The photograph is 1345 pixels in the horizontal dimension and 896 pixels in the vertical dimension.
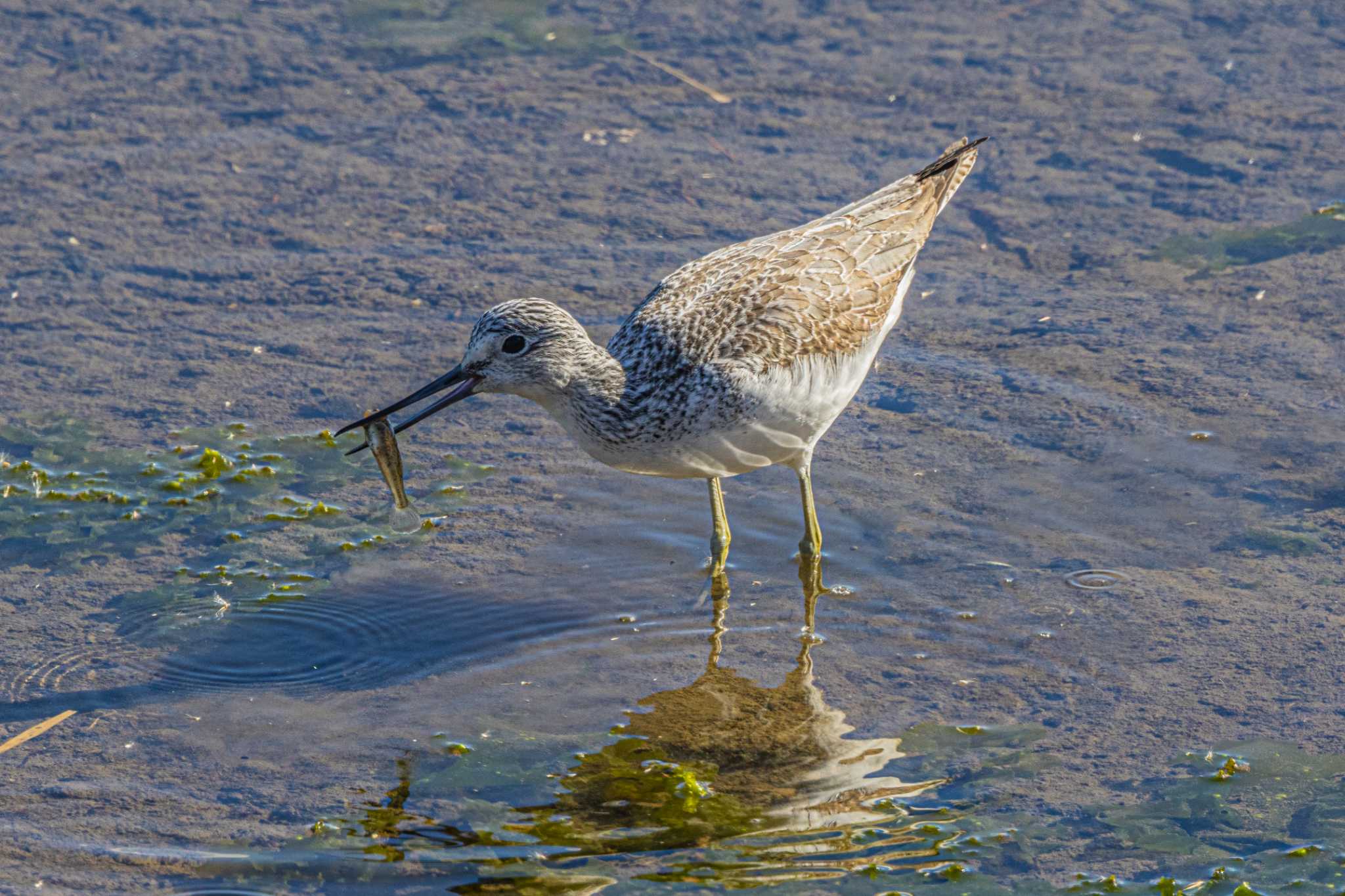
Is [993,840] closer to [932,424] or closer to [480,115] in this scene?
[932,424]

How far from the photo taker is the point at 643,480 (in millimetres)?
8445

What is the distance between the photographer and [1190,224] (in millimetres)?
10016

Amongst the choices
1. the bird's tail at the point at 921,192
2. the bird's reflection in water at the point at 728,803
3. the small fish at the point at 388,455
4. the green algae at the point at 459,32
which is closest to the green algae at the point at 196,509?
the small fish at the point at 388,455

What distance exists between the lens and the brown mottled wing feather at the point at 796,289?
6992 mm

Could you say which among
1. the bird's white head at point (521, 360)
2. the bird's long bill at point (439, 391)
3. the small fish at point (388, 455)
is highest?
the bird's white head at point (521, 360)

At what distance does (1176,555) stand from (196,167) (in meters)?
7.09

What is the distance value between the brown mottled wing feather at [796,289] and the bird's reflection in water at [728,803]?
5.10 ft

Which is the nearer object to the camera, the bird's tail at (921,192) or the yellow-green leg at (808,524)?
the yellow-green leg at (808,524)

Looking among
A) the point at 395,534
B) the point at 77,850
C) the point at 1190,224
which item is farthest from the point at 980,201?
the point at 77,850

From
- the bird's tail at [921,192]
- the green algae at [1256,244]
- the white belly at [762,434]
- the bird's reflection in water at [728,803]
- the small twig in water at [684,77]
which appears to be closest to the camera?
the bird's reflection in water at [728,803]

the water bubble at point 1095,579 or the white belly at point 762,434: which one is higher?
the white belly at point 762,434

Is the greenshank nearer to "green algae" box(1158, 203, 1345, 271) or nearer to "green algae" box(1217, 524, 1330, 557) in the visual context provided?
"green algae" box(1217, 524, 1330, 557)

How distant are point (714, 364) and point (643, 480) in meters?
1.70

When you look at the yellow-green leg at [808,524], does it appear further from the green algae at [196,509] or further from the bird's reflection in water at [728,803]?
the green algae at [196,509]
